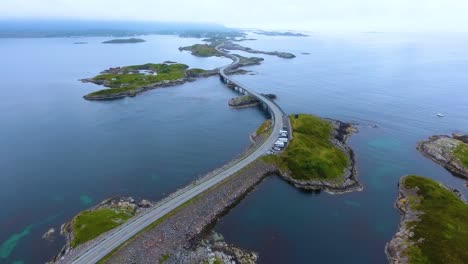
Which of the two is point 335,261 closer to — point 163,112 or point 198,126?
point 198,126

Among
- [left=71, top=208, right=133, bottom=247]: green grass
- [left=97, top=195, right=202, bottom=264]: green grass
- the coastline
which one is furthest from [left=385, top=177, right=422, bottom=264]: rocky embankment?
[left=71, top=208, right=133, bottom=247]: green grass

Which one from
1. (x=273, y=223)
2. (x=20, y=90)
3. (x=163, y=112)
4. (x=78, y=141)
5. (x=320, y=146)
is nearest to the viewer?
(x=273, y=223)

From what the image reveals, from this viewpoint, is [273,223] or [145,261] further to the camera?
[273,223]

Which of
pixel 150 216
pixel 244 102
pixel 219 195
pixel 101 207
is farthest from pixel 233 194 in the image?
pixel 244 102

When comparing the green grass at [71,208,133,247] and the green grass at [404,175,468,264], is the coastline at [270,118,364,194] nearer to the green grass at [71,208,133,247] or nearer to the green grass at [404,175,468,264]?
the green grass at [404,175,468,264]

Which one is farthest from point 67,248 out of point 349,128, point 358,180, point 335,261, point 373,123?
point 373,123

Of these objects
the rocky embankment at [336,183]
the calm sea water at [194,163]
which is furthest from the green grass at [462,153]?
the rocky embankment at [336,183]
